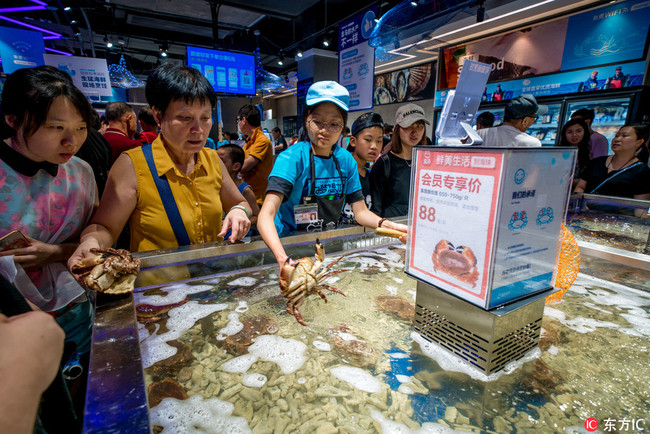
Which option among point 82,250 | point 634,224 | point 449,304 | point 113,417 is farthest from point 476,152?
point 634,224

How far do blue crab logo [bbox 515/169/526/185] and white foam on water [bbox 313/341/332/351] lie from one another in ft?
2.39

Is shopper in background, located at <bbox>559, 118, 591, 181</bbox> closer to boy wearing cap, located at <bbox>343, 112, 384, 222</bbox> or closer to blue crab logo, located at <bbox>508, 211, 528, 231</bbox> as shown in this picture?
boy wearing cap, located at <bbox>343, 112, 384, 222</bbox>

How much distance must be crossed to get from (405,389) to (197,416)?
54cm

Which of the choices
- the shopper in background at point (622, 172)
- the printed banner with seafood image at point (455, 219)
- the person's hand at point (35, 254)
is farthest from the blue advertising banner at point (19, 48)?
the shopper in background at point (622, 172)

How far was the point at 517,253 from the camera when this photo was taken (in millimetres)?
822

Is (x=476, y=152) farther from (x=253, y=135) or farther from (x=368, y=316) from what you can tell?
(x=253, y=135)

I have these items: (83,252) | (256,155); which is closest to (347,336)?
(83,252)

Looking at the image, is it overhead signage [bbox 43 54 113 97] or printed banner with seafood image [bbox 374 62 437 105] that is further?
printed banner with seafood image [bbox 374 62 437 105]

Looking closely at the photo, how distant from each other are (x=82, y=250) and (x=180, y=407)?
0.70 meters

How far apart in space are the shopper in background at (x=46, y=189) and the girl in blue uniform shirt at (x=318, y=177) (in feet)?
2.60

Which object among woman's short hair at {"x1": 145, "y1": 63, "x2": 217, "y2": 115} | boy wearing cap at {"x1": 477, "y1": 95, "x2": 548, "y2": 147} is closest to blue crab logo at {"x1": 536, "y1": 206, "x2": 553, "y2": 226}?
woman's short hair at {"x1": 145, "y1": 63, "x2": 217, "y2": 115}

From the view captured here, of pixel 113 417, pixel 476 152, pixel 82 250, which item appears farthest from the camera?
pixel 82 250

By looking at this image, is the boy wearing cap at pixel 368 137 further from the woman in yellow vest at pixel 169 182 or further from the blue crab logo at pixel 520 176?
the blue crab logo at pixel 520 176

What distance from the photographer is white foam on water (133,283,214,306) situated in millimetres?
1244
